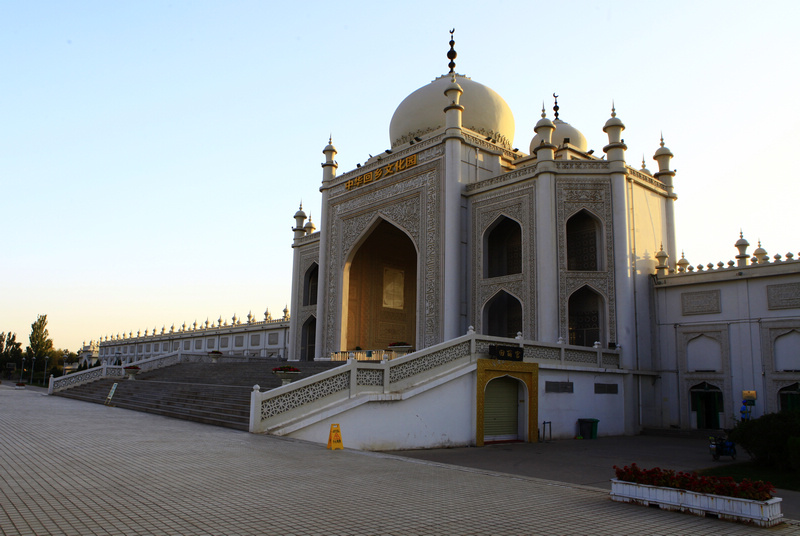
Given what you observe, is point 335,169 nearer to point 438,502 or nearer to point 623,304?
point 623,304

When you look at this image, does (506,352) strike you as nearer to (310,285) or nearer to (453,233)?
(453,233)

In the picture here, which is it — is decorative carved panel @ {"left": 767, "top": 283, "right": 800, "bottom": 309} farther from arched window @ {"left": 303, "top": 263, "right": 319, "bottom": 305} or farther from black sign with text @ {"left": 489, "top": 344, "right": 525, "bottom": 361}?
arched window @ {"left": 303, "top": 263, "right": 319, "bottom": 305}

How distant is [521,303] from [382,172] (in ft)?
24.9

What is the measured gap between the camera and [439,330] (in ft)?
61.9

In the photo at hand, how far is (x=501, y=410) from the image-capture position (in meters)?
13.7

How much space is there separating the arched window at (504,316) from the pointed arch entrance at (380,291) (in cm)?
432

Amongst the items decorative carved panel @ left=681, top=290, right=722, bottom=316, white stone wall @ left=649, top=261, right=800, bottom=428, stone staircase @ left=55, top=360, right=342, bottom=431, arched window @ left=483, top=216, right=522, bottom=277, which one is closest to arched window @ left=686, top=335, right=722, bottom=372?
white stone wall @ left=649, top=261, right=800, bottom=428

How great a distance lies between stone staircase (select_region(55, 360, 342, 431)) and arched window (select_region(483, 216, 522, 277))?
21.5ft

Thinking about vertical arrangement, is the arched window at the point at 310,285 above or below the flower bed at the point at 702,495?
above

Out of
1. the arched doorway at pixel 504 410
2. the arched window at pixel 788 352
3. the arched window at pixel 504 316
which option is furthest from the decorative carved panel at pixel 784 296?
the arched window at pixel 504 316

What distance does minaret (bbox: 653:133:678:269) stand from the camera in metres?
19.2

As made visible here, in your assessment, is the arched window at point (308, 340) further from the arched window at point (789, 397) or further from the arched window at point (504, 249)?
the arched window at point (789, 397)

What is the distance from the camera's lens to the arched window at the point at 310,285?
1042 inches

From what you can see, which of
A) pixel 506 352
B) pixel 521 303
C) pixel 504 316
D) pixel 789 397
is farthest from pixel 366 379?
pixel 789 397
